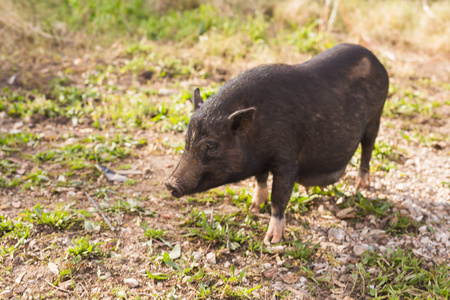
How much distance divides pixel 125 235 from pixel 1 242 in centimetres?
96

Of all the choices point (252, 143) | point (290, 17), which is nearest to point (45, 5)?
point (290, 17)

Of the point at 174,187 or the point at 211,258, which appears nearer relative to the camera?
the point at 174,187

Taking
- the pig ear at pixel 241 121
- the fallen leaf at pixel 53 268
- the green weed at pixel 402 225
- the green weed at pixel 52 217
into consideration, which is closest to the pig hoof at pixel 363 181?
the green weed at pixel 402 225

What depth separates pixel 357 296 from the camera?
3135 millimetres

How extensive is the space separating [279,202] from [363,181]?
4.46ft

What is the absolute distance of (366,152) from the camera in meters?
4.42

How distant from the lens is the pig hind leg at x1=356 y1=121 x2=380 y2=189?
4277 mm

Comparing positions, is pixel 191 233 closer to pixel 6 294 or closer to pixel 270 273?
pixel 270 273

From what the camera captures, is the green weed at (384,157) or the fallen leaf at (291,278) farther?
the green weed at (384,157)

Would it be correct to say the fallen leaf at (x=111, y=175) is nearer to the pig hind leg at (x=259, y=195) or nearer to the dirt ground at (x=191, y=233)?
the dirt ground at (x=191, y=233)

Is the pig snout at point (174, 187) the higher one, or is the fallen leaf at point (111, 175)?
the pig snout at point (174, 187)

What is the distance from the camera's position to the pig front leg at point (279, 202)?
3.48 meters

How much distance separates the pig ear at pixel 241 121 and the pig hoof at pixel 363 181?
182 cm

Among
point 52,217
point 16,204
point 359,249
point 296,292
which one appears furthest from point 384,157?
point 16,204
